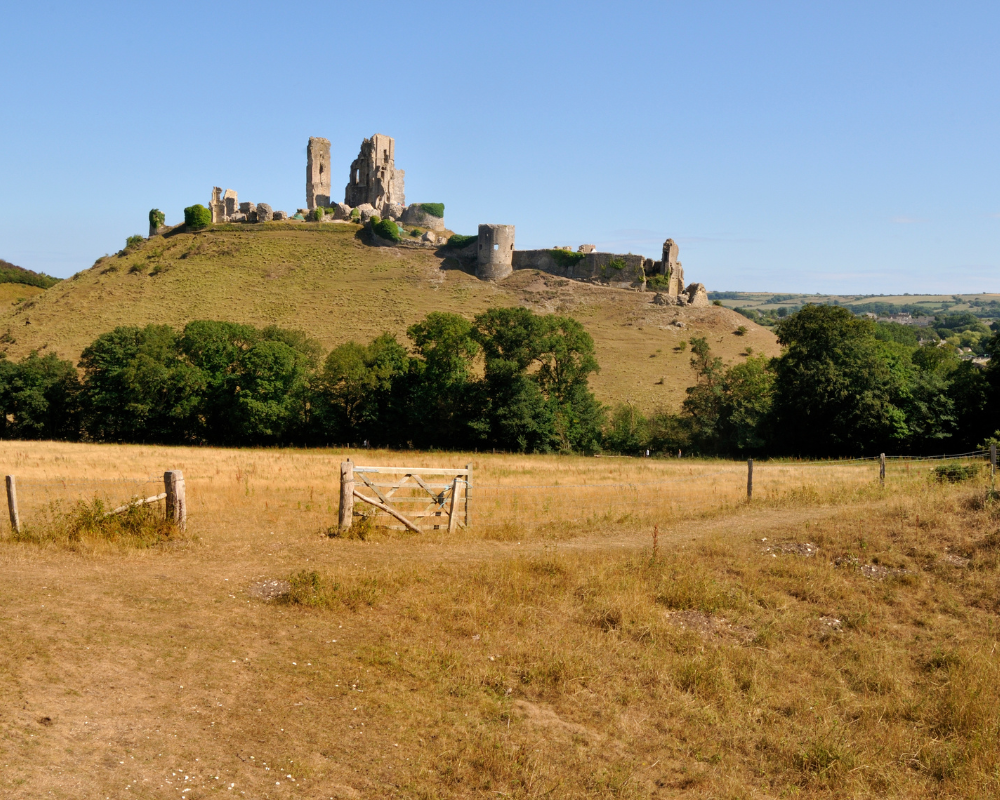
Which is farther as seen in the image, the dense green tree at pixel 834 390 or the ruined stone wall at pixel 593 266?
the ruined stone wall at pixel 593 266

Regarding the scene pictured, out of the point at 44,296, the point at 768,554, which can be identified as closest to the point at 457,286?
the point at 44,296

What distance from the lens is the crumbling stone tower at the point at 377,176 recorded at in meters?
91.5

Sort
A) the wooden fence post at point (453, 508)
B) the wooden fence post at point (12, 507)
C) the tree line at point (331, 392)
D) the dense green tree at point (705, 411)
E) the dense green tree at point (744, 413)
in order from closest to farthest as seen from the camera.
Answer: the wooden fence post at point (12, 507) → the wooden fence post at point (453, 508) → the tree line at point (331, 392) → the dense green tree at point (744, 413) → the dense green tree at point (705, 411)

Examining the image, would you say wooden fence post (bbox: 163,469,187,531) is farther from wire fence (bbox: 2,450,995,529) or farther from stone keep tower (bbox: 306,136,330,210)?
Result: stone keep tower (bbox: 306,136,330,210)

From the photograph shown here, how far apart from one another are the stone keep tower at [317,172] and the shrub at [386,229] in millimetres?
15046

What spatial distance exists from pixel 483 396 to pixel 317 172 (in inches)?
2562

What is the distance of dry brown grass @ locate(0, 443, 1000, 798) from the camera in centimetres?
659

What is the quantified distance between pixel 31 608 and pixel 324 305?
60.8m

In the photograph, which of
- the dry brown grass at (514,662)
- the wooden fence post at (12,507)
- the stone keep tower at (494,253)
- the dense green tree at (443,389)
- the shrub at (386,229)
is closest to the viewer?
the dry brown grass at (514,662)

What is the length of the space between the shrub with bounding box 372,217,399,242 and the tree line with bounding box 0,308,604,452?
39.9 metres

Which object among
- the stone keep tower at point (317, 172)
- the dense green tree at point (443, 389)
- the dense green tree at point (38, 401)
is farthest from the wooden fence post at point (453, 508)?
the stone keep tower at point (317, 172)

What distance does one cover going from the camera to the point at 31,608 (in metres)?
8.98

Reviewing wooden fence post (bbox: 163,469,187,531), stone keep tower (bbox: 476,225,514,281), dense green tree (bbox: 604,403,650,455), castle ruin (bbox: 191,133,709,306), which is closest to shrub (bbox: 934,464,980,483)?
wooden fence post (bbox: 163,469,187,531)

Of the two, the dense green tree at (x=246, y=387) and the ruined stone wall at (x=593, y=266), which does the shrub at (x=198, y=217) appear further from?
the dense green tree at (x=246, y=387)
